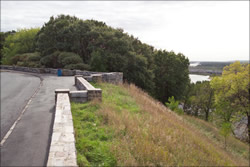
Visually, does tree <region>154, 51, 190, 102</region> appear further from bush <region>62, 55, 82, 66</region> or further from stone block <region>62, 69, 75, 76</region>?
stone block <region>62, 69, 75, 76</region>

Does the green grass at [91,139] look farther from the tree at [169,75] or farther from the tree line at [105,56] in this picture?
the tree at [169,75]

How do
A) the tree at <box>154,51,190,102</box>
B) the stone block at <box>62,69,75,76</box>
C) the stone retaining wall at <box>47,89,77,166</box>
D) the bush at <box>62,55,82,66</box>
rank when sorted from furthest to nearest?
the tree at <box>154,51,190,102</box>
the bush at <box>62,55,82,66</box>
the stone block at <box>62,69,75,76</box>
the stone retaining wall at <box>47,89,77,166</box>

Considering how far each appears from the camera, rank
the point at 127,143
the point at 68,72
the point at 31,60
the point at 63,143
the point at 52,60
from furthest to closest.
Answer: the point at 31,60
the point at 52,60
the point at 68,72
the point at 127,143
the point at 63,143

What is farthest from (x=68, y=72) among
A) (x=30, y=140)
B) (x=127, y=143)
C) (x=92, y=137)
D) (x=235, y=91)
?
(x=235, y=91)

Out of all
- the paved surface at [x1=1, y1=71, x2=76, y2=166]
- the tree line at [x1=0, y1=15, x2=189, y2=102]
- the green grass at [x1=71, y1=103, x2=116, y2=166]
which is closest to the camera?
the green grass at [x1=71, y1=103, x2=116, y2=166]

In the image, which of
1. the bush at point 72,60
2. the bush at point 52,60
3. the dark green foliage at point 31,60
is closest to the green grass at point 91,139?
the bush at point 72,60

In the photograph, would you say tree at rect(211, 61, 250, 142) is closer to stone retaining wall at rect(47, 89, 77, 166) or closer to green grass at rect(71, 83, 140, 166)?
green grass at rect(71, 83, 140, 166)

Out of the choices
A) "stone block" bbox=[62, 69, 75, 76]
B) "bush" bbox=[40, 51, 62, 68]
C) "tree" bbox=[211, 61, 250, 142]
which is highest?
"bush" bbox=[40, 51, 62, 68]

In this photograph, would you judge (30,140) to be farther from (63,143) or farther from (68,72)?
(68,72)

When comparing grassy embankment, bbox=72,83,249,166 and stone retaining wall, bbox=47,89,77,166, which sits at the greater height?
stone retaining wall, bbox=47,89,77,166

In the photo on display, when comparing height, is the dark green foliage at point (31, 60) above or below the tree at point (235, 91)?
above

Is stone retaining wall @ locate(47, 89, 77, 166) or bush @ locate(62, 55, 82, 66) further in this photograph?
bush @ locate(62, 55, 82, 66)

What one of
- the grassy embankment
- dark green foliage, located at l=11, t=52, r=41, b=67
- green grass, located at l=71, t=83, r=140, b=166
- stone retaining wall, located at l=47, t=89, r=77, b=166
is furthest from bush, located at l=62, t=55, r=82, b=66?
stone retaining wall, located at l=47, t=89, r=77, b=166

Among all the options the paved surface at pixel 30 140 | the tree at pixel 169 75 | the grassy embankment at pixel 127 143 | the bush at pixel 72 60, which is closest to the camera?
the grassy embankment at pixel 127 143
